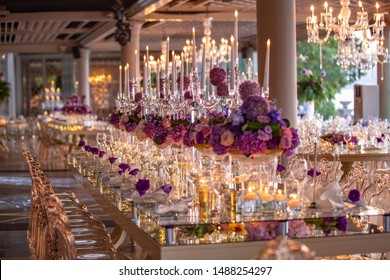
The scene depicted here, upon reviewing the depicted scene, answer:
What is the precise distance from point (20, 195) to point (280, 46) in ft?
16.9

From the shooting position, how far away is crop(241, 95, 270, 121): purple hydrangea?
4.55 metres

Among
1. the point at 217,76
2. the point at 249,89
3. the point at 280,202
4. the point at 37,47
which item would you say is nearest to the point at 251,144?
the point at 280,202

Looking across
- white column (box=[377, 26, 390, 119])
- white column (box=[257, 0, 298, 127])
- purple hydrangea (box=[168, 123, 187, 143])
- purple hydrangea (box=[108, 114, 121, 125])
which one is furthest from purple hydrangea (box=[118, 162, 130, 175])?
white column (box=[377, 26, 390, 119])

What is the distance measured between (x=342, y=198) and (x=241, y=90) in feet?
2.79

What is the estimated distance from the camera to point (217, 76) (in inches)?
232

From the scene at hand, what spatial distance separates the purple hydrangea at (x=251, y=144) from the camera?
177 inches

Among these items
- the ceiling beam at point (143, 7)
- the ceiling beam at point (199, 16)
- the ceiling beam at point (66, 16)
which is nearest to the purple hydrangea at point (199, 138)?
the ceiling beam at point (143, 7)

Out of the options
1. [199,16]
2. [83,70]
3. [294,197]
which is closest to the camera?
[294,197]

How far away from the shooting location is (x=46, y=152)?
21547 mm

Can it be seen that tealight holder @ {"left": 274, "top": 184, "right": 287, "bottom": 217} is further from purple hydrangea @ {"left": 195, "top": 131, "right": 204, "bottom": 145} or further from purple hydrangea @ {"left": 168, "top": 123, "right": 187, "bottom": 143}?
purple hydrangea @ {"left": 168, "top": 123, "right": 187, "bottom": 143}

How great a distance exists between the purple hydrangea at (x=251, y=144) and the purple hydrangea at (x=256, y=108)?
0.32 ft

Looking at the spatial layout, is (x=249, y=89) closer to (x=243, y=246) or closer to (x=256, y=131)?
(x=256, y=131)

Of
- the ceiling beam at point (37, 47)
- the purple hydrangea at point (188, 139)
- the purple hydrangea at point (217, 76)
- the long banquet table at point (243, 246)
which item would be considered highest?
the ceiling beam at point (37, 47)

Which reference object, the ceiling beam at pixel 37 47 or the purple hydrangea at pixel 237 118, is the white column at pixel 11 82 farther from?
the purple hydrangea at pixel 237 118
